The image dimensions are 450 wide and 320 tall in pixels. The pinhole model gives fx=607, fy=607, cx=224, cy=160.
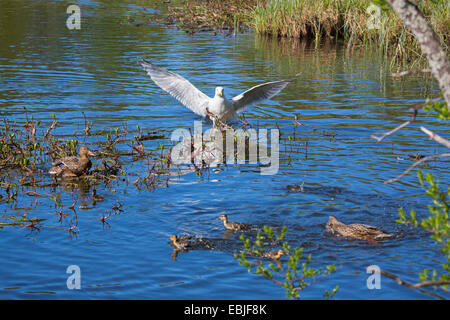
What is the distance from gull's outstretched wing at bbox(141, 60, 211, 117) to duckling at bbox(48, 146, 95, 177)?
3.68 m

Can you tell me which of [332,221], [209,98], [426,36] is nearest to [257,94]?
[209,98]

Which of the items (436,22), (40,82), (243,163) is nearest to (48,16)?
(40,82)

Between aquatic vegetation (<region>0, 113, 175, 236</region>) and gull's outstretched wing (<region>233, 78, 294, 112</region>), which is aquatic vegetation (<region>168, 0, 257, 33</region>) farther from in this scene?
aquatic vegetation (<region>0, 113, 175, 236</region>)

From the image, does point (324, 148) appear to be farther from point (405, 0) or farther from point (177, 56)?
point (177, 56)

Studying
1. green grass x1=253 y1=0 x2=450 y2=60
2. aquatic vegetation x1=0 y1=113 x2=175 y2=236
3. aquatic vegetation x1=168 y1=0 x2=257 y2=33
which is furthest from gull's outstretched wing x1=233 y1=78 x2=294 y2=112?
aquatic vegetation x1=168 y1=0 x2=257 y2=33

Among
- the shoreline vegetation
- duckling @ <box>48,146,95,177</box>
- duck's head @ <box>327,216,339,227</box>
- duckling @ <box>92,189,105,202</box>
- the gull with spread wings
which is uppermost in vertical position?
the shoreline vegetation

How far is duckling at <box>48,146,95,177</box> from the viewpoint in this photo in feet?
27.7

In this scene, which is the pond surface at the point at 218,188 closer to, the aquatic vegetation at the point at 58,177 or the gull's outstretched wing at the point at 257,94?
the aquatic vegetation at the point at 58,177

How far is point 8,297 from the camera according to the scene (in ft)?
17.6

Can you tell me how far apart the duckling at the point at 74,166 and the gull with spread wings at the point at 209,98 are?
135 inches

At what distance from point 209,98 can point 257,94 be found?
0.95m

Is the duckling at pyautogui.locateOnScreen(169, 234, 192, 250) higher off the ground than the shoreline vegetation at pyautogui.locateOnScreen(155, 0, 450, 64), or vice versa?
the shoreline vegetation at pyautogui.locateOnScreen(155, 0, 450, 64)

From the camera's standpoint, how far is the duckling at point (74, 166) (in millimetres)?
8445

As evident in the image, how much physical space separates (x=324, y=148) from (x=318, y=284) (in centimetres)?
495
